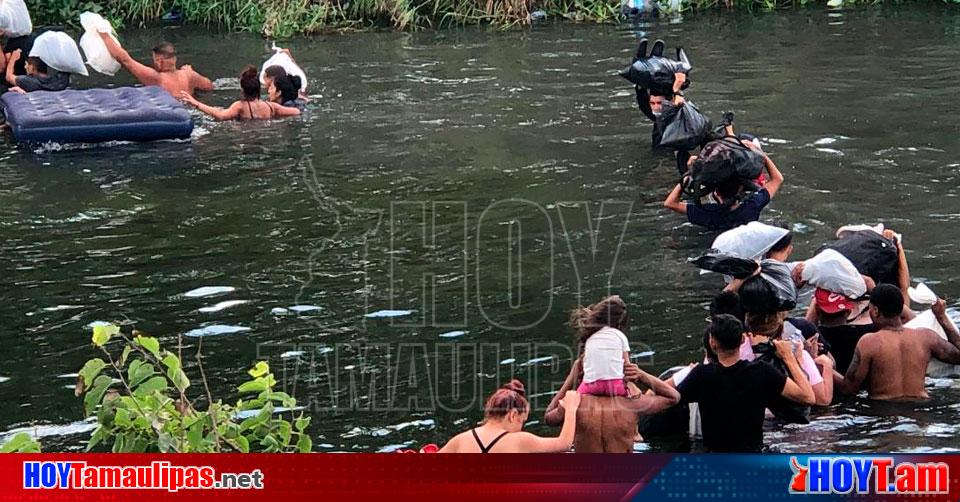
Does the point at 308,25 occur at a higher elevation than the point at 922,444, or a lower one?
higher

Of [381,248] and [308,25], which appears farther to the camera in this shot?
[308,25]

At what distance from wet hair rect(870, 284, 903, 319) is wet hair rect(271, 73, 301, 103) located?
887 cm

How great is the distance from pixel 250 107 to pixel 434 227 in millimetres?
4621

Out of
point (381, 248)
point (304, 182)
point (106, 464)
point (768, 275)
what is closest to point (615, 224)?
point (381, 248)

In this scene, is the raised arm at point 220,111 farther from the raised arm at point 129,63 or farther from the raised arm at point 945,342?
the raised arm at point 945,342

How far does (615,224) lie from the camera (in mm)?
11336

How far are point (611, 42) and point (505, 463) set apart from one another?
14915mm

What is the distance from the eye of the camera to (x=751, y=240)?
8672mm

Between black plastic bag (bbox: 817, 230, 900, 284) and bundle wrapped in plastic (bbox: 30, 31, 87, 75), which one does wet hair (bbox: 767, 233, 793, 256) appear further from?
bundle wrapped in plastic (bbox: 30, 31, 87, 75)

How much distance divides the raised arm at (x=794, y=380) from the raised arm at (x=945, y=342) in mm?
1054

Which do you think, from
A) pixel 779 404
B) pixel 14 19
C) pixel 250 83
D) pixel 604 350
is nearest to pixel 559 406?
pixel 604 350

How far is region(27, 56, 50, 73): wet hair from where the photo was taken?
15.5 metres

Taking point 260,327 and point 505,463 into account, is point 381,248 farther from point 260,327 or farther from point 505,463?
point 505,463

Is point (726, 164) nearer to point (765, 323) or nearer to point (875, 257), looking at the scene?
point (875, 257)
